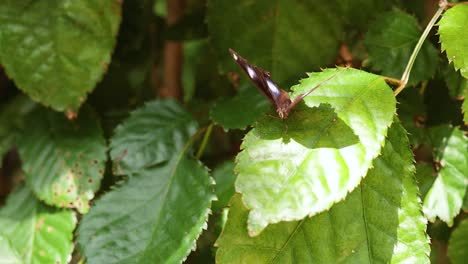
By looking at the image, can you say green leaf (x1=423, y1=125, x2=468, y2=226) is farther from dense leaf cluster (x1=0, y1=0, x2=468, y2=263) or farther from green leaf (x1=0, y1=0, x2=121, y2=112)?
green leaf (x1=0, y1=0, x2=121, y2=112)

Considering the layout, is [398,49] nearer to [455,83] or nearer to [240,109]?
[455,83]

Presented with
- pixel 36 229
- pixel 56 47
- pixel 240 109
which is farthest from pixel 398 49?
pixel 36 229

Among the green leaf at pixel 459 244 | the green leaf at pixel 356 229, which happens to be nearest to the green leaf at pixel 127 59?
the green leaf at pixel 356 229

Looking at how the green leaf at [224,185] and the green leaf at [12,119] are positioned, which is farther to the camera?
the green leaf at [12,119]

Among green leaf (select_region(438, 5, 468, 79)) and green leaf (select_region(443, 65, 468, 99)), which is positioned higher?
green leaf (select_region(438, 5, 468, 79))

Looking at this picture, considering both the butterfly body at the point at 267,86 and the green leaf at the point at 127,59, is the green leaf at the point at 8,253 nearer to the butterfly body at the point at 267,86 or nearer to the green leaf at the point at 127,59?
the green leaf at the point at 127,59

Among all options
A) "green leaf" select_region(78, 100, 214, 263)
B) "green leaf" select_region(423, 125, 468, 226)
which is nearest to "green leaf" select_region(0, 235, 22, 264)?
"green leaf" select_region(78, 100, 214, 263)
